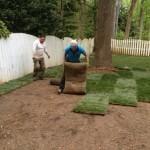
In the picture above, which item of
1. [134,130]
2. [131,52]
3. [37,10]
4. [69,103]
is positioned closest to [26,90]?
[69,103]

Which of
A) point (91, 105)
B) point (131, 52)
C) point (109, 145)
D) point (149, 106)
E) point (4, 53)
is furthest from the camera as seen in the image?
point (131, 52)

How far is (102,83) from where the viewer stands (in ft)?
35.9

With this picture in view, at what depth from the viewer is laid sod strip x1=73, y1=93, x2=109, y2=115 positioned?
739cm

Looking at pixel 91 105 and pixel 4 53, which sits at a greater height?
pixel 4 53

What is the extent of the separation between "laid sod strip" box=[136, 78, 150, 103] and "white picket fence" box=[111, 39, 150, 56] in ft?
46.2

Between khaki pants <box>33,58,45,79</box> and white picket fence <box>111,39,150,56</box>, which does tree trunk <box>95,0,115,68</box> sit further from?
white picket fence <box>111,39,150,56</box>

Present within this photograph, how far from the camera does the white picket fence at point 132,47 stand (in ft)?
84.8

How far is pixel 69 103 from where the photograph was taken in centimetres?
823

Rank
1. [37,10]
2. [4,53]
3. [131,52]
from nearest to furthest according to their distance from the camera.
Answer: [4,53], [37,10], [131,52]

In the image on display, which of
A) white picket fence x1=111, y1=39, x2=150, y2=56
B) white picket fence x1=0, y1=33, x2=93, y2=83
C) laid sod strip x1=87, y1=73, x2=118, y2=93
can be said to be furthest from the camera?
white picket fence x1=111, y1=39, x2=150, y2=56

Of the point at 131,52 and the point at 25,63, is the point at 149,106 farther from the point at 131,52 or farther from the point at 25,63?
the point at 131,52

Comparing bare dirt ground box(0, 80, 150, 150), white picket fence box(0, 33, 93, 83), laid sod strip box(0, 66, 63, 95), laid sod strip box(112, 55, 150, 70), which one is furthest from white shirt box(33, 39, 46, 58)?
laid sod strip box(112, 55, 150, 70)

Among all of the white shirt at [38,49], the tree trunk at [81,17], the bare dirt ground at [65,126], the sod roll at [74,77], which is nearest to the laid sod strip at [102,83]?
the sod roll at [74,77]

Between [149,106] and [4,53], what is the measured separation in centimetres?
502
